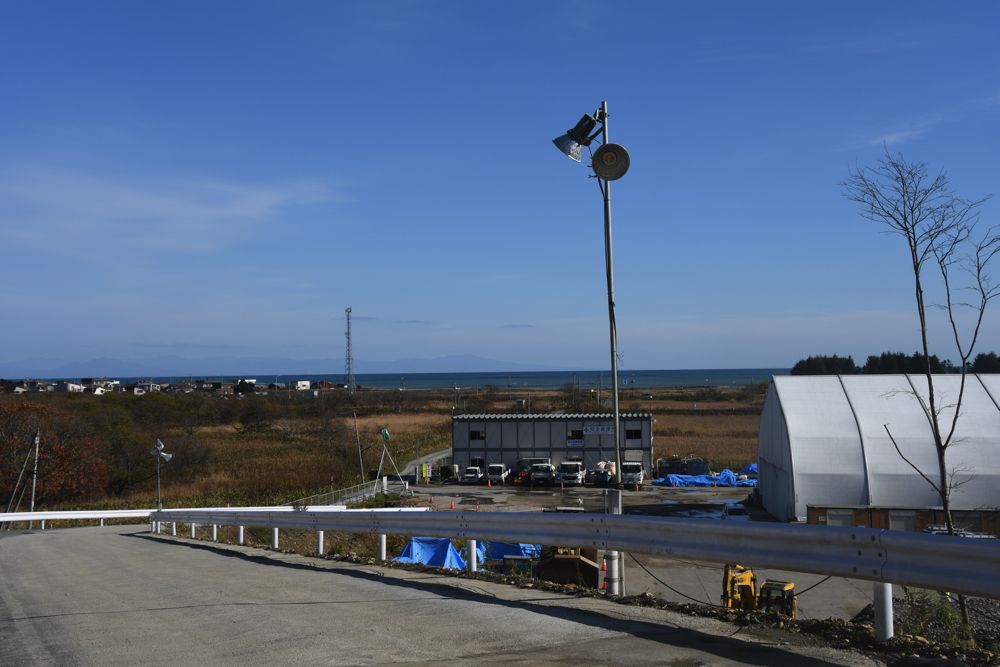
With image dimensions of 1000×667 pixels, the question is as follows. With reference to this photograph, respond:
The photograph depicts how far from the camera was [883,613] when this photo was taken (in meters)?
5.80

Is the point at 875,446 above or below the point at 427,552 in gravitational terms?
above

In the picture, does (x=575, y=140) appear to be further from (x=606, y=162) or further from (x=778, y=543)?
(x=778, y=543)

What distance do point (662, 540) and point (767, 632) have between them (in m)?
1.26

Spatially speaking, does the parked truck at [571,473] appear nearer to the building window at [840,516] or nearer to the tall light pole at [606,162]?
the building window at [840,516]

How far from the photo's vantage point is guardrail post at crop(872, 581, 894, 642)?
18.9 ft

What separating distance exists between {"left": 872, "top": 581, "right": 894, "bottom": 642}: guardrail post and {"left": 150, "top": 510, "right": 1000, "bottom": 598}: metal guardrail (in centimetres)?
21

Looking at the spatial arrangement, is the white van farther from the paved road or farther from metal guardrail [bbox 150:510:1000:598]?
metal guardrail [bbox 150:510:1000:598]

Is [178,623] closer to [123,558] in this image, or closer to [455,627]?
[455,627]

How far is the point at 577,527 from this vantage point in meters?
8.20

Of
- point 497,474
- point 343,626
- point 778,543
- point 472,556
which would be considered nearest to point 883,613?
point 778,543

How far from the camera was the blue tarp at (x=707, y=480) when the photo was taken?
158 ft

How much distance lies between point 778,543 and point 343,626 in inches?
145

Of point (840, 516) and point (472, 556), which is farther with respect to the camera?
point (840, 516)

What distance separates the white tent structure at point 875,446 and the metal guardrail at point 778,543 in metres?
21.6
